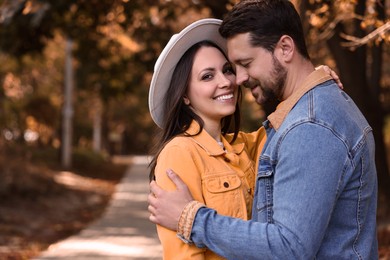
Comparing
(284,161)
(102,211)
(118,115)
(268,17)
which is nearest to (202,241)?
(284,161)

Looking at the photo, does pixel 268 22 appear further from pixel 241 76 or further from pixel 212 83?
pixel 212 83

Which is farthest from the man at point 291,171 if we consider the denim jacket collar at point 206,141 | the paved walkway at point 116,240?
the paved walkway at point 116,240

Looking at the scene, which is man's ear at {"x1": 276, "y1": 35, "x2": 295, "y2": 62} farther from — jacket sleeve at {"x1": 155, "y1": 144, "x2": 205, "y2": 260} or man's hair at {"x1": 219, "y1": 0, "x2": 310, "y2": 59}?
jacket sleeve at {"x1": 155, "y1": 144, "x2": 205, "y2": 260}

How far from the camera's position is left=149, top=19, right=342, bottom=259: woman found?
2.76m

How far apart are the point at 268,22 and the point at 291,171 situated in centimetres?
56

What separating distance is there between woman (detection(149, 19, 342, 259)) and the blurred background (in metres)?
2.15

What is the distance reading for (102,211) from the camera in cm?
1489

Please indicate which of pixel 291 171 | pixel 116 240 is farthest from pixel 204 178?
pixel 116 240

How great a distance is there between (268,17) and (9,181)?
13.2 metres

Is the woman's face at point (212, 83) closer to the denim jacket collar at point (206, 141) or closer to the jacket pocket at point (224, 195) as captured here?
the denim jacket collar at point (206, 141)

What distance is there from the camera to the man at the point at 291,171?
7.31 feet

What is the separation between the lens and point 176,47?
9.95 ft

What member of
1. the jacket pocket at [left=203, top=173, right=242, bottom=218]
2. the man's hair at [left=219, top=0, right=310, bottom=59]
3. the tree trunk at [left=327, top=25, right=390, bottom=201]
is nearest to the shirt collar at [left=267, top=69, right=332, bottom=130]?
the man's hair at [left=219, top=0, right=310, bottom=59]

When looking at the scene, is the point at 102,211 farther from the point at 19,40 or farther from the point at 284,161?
the point at 284,161
